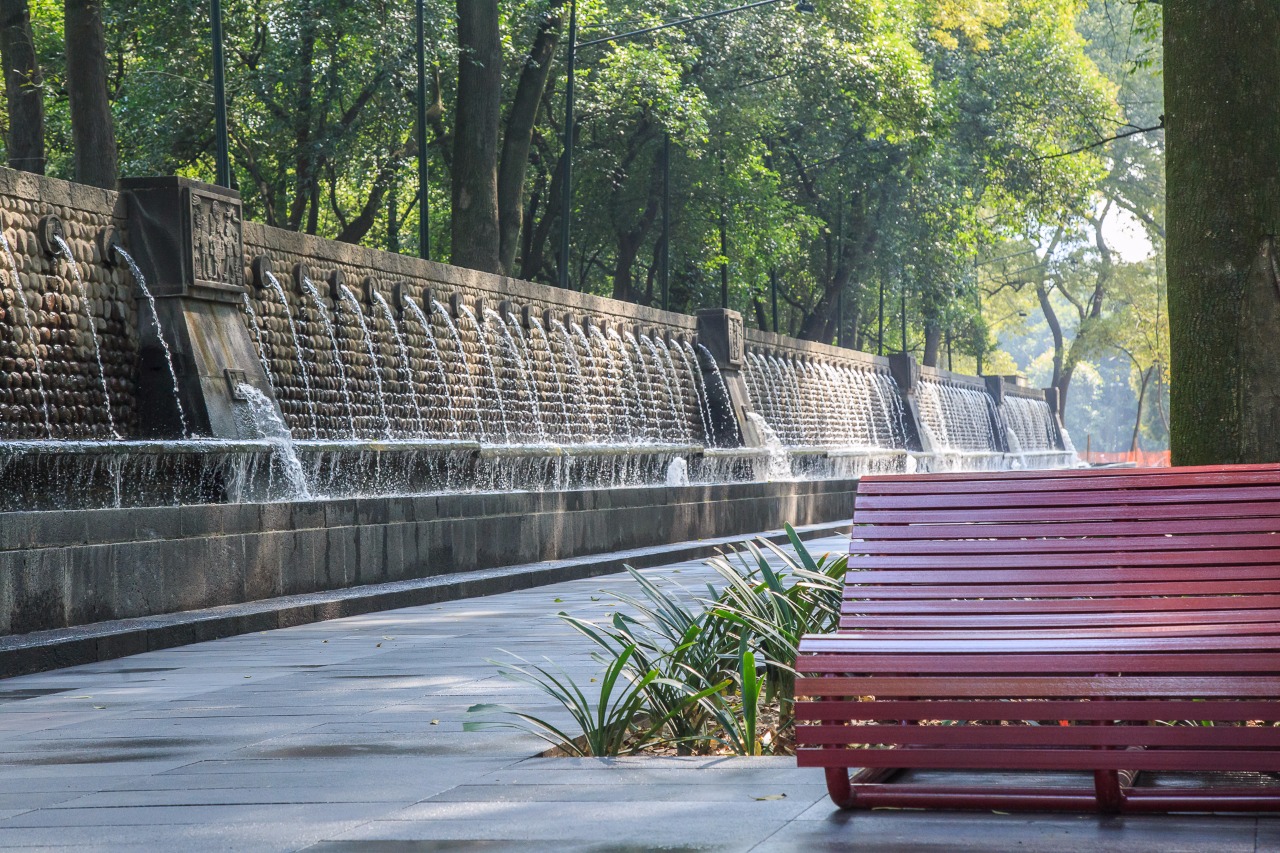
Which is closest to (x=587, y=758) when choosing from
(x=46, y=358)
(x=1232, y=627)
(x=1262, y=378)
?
(x=1232, y=627)

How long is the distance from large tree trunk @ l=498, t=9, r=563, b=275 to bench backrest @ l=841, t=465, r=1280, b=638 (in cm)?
2232

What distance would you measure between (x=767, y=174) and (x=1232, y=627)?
37592 mm

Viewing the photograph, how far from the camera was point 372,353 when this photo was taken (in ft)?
67.9

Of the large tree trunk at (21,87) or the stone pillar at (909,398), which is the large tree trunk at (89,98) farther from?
the stone pillar at (909,398)

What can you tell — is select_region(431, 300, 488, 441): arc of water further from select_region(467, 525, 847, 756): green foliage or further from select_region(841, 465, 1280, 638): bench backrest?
select_region(841, 465, 1280, 638): bench backrest

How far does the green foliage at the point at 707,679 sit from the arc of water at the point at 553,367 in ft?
60.6

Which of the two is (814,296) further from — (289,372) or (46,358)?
Answer: (46,358)

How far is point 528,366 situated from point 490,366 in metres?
1.11

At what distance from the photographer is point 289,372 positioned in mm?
18469

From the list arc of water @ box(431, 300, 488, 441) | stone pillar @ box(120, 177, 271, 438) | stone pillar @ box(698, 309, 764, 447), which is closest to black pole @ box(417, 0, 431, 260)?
arc of water @ box(431, 300, 488, 441)

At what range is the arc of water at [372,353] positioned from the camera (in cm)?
2019

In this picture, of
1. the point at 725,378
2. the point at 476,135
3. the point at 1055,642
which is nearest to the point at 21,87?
the point at 476,135

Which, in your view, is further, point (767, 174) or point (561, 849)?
point (767, 174)

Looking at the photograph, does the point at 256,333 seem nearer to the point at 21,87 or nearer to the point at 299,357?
the point at 299,357
